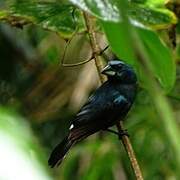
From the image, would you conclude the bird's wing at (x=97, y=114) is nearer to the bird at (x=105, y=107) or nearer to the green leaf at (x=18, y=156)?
the bird at (x=105, y=107)

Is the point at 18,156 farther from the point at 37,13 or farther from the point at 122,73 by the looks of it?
the point at 122,73

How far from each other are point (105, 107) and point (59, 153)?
28cm

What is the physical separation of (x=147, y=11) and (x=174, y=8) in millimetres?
826

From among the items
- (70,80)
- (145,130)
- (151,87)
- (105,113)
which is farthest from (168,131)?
(70,80)

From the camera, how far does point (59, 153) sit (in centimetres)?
188

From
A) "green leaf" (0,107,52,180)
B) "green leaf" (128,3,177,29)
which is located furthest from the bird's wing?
"green leaf" (0,107,52,180)

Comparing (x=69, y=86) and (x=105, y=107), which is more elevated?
(x=105, y=107)

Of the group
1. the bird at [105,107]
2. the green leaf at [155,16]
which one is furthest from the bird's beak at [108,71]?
the green leaf at [155,16]

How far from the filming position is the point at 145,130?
107 inches

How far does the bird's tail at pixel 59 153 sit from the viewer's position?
1.83m

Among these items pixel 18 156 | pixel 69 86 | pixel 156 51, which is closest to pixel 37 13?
Result: pixel 156 51

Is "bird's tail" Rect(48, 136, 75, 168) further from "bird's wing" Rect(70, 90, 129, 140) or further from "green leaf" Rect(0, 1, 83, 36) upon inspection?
"green leaf" Rect(0, 1, 83, 36)

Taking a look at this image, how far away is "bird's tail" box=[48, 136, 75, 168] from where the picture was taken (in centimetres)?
183

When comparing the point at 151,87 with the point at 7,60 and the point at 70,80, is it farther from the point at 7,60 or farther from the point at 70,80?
the point at 7,60
